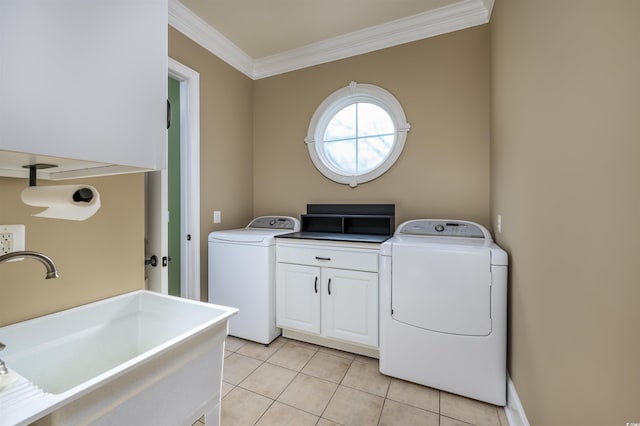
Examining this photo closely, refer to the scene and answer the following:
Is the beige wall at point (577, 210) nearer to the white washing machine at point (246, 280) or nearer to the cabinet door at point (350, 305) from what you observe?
the cabinet door at point (350, 305)

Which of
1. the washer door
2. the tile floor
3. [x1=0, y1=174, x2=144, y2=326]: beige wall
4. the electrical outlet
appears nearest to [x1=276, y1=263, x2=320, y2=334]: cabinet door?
the tile floor

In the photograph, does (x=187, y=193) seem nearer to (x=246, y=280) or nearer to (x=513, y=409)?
(x=246, y=280)

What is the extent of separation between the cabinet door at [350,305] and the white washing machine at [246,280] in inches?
18.6

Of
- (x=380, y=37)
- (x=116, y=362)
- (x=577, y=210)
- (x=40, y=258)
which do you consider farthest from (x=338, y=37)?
(x=116, y=362)

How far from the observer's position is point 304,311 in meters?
2.21

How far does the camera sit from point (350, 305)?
2.06m

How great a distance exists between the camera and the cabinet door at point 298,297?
7.14 ft

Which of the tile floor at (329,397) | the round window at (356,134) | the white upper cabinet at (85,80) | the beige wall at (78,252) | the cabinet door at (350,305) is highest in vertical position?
the round window at (356,134)

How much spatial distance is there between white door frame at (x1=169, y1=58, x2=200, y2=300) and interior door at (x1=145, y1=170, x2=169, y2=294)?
580mm

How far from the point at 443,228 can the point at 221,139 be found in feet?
7.17

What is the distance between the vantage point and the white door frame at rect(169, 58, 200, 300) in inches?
93.0

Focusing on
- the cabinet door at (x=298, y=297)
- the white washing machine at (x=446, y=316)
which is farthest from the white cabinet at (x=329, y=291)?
the white washing machine at (x=446, y=316)

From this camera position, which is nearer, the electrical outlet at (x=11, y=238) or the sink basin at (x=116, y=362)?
the sink basin at (x=116, y=362)

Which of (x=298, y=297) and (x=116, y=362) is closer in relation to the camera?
(x=116, y=362)
